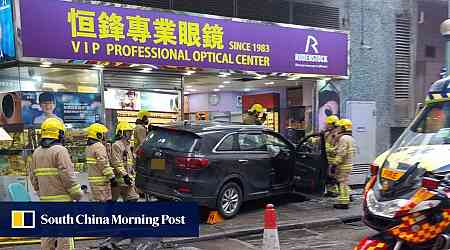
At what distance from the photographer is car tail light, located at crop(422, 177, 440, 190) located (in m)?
5.12

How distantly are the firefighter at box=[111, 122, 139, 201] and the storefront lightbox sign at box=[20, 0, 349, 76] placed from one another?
2.03m

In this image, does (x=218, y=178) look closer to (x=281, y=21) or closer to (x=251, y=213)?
(x=251, y=213)

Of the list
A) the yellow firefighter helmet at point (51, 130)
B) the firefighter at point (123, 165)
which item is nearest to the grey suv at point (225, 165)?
the firefighter at point (123, 165)

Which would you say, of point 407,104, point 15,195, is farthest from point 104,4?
point 407,104

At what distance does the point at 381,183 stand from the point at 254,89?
10.7 meters

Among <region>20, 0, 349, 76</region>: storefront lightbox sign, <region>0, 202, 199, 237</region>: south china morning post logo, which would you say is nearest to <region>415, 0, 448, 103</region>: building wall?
<region>20, 0, 349, 76</region>: storefront lightbox sign

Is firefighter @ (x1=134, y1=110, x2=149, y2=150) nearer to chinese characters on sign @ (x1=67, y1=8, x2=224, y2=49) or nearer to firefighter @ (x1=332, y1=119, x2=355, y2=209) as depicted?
chinese characters on sign @ (x1=67, y1=8, x2=224, y2=49)

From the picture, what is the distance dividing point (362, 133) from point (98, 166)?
8.52 metres

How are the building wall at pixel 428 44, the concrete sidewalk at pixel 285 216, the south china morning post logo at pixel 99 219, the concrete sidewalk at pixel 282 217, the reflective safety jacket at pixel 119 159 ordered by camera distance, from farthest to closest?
the building wall at pixel 428 44 < the reflective safety jacket at pixel 119 159 < the concrete sidewalk at pixel 285 216 < the concrete sidewalk at pixel 282 217 < the south china morning post logo at pixel 99 219

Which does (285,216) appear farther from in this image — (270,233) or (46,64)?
(46,64)

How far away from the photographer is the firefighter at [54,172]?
6293 mm

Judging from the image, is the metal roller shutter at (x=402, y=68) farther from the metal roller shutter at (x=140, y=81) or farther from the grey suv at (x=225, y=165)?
the metal roller shutter at (x=140, y=81)

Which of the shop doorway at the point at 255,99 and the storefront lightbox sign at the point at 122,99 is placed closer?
the storefront lightbox sign at the point at 122,99

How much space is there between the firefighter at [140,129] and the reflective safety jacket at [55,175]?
4255mm
